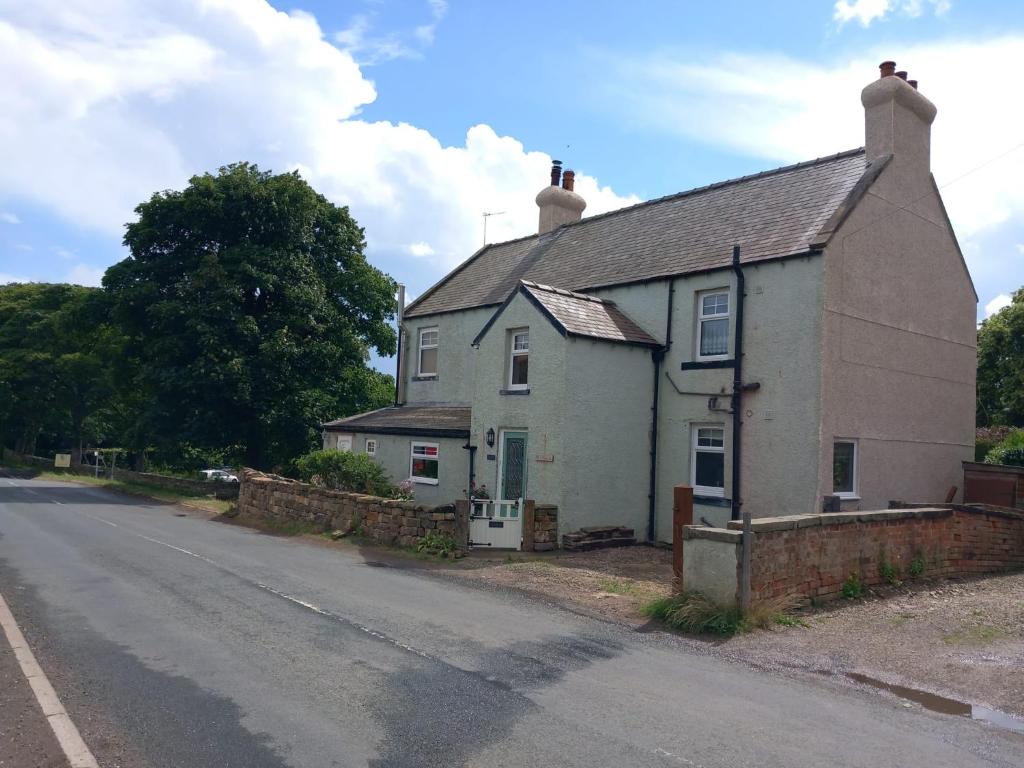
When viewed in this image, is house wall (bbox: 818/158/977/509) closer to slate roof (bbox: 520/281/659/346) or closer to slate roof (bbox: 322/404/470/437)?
slate roof (bbox: 520/281/659/346)

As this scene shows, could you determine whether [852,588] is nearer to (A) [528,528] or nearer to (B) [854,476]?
(B) [854,476]

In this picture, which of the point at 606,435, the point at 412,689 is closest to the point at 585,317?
the point at 606,435

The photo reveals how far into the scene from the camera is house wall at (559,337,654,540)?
1534 centimetres

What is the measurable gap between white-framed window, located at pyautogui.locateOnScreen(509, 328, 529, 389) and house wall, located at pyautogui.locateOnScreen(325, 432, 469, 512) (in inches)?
107

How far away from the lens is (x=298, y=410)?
95.0 ft

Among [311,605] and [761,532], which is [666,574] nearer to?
[761,532]

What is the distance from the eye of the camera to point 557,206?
83.4ft

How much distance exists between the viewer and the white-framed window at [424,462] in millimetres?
20172

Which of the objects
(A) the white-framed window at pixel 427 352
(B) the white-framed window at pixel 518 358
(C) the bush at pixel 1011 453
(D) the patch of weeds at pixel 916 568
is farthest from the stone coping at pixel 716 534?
(A) the white-framed window at pixel 427 352

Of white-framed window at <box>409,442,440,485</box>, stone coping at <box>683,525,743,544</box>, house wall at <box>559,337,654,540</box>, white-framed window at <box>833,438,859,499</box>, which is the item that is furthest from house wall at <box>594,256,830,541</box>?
white-framed window at <box>409,442,440,485</box>

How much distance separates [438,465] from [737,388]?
8.12m

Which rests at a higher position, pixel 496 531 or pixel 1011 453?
pixel 1011 453

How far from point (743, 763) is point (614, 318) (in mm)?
12731

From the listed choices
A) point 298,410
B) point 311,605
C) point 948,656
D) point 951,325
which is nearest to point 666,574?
point 948,656
